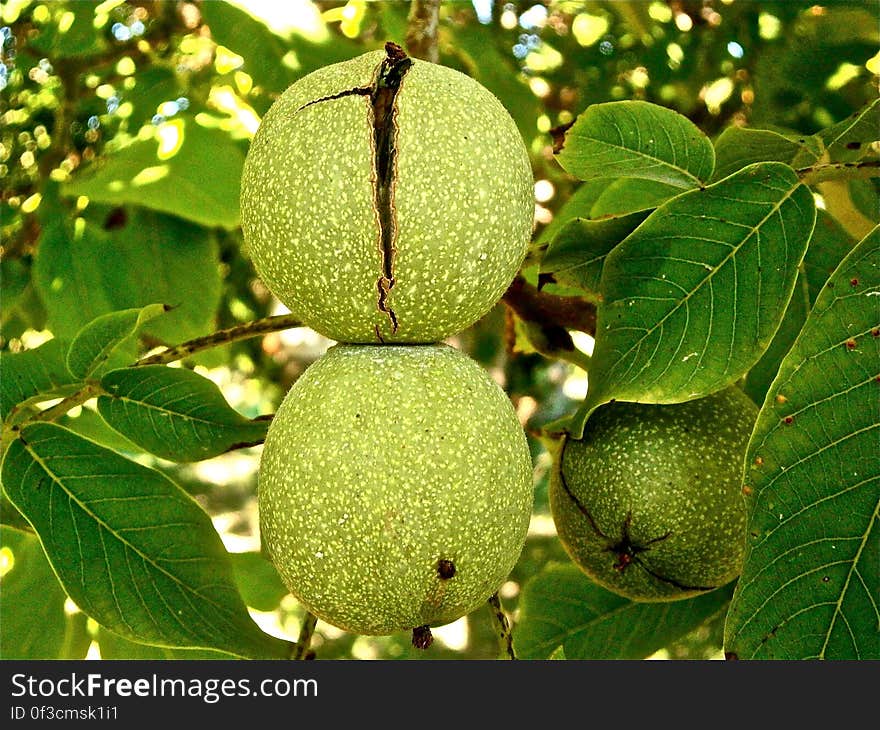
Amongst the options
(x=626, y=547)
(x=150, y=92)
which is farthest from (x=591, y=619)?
(x=150, y=92)

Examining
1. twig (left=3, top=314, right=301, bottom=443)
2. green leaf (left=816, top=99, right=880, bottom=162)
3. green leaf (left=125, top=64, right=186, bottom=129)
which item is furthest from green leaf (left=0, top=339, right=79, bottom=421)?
green leaf (left=816, top=99, right=880, bottom=162)

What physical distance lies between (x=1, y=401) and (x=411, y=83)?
64cm

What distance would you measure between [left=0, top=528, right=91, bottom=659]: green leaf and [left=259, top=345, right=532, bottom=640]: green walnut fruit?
0.67 metres

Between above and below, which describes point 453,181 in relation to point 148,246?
above

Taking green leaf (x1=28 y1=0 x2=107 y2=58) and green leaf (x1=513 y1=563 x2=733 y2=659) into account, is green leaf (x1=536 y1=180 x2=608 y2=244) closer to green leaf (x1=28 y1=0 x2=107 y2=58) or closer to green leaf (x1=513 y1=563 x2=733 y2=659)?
green leaf (x1=513 y1=563 x2=733 y2=659)

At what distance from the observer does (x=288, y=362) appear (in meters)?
2.80

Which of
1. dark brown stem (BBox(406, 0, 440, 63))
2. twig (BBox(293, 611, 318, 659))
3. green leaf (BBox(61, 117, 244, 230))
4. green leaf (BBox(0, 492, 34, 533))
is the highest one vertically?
dark brown stem (BBox(406, 0, 440, 63))

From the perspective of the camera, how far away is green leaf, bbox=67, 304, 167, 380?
1.11 metres

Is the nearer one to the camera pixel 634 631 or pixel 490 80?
pixel 634 631

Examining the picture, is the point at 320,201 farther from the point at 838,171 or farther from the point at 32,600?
the point at 32,600

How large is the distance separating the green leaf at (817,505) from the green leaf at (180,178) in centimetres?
82
